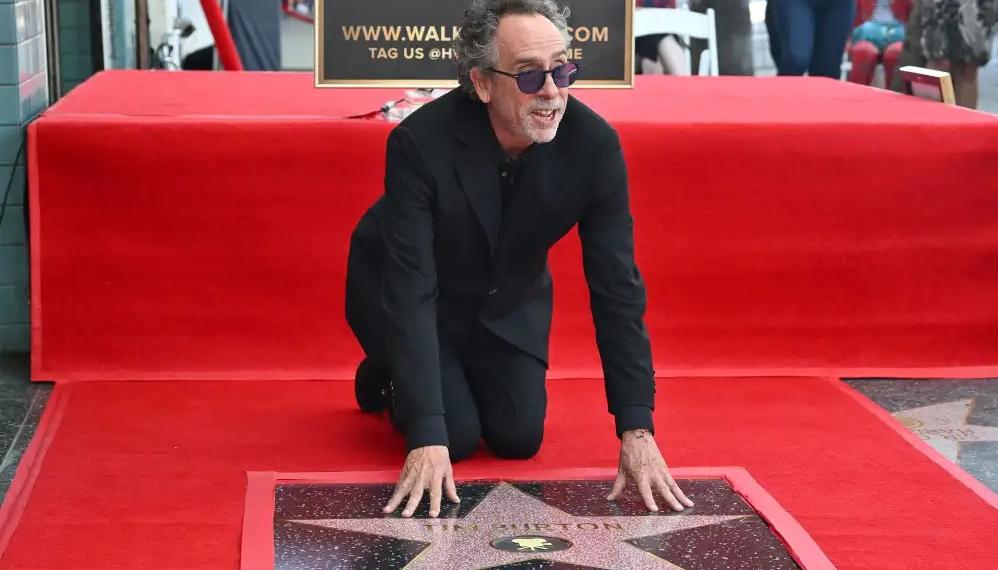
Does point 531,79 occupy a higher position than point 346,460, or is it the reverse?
point 531,79

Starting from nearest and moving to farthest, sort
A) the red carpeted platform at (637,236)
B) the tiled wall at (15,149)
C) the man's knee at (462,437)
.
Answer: the man's knee at (462,437) < the red carpeted platform at (637,236) < the tiled wall at (15,149)

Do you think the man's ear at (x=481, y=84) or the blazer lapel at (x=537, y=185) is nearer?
the man's ear at (x=481, y=84)

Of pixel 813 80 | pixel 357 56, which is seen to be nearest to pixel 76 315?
pixel 357 56

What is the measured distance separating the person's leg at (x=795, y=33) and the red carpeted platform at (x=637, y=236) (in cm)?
248

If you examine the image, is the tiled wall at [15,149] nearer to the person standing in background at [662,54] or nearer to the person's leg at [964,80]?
the person standing in background at [662,54]

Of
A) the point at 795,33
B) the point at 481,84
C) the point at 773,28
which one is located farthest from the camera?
the point at 773,28

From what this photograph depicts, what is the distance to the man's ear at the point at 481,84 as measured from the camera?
8.87ft

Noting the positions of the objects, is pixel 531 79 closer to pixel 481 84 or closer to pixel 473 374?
pixel 481 84

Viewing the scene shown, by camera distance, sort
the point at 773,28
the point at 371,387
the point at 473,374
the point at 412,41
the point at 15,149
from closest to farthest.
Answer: the point at 473,374, the point at 371,387, the point at 15,149, the point at 412,41, the point at 773,28

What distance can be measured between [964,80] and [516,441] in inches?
176

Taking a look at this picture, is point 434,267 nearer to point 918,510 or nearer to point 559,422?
point 559,422

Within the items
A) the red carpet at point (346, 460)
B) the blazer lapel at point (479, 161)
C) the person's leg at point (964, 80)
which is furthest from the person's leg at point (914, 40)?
the blazer lapel at point (479, 161)

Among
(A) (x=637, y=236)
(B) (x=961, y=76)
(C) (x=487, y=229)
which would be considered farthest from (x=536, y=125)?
(B) (x=961, y=76)

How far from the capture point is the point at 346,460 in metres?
3.04
